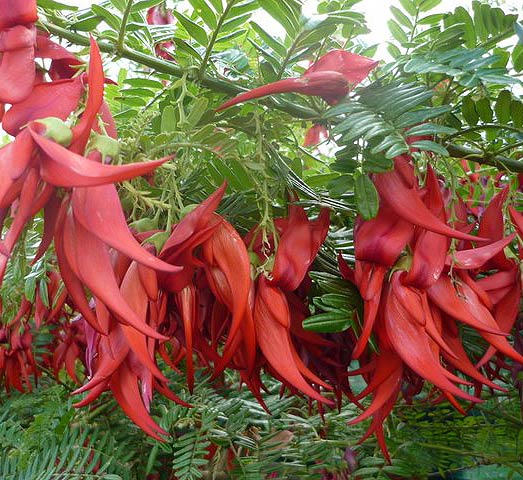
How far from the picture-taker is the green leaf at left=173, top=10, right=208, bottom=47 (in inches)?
26.7

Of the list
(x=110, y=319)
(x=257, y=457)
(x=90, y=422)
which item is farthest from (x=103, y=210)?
(x=90, y=422)

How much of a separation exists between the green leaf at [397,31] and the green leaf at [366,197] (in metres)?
0.28

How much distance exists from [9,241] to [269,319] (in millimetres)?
250

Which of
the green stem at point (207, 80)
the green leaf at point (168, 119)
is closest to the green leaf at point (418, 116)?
the green stem at point (207, 80)

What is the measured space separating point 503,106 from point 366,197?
11.0 inches

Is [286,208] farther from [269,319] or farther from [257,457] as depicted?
[257,457]

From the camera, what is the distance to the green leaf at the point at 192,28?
2.23 ft

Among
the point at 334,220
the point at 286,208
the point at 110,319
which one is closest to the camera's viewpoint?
the point at 110,319

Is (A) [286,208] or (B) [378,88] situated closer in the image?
(B) [378,88]

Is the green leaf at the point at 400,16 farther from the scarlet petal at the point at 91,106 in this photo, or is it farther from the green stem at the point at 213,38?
the scarlet petal at the point at 91,106

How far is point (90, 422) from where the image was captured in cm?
119

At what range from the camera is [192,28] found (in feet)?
2.27

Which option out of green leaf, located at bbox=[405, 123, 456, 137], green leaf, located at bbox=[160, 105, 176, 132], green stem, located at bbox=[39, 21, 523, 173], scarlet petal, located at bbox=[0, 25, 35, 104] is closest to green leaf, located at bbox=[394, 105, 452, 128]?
green leaf, located at bbox=[405, 123, 456, 137]

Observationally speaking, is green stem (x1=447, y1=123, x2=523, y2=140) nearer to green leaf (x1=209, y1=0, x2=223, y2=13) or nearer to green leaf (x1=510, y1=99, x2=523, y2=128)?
green leaf (x1=510, y1=99, x2=523, y2=128)
